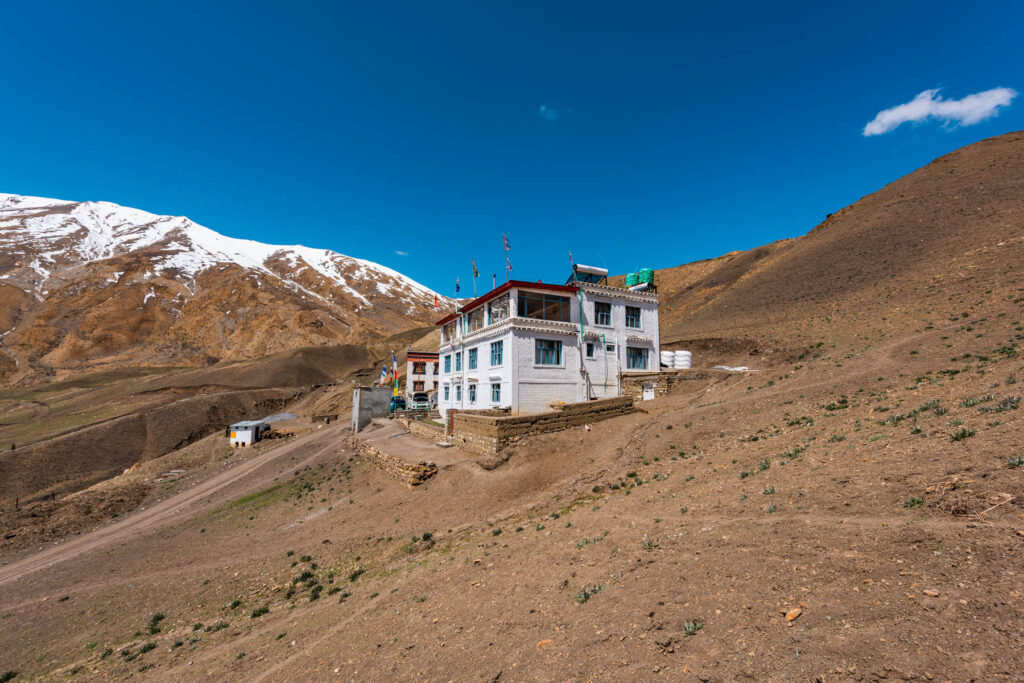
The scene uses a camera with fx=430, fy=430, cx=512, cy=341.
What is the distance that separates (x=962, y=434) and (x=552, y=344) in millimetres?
21371

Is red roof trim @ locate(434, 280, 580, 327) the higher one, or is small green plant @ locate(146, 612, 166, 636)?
red roof trim @ locate(434, 280, 580, 327)

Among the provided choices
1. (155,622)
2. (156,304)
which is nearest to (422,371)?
(155,622)

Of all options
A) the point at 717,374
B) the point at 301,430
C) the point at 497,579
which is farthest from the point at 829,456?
the point at 301,430

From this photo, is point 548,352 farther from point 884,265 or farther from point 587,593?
point 884,265

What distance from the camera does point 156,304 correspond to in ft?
387

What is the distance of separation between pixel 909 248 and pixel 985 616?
59.9 m

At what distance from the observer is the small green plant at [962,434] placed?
9477 mm

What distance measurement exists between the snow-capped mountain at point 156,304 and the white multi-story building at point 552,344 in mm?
93932

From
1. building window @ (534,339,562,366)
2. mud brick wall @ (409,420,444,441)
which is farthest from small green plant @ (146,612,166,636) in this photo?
building window @ (534,339,562,366)

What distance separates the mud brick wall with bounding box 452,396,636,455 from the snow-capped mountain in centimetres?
10101

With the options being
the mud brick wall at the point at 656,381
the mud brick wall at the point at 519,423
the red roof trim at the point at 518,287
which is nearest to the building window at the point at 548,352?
the red roof trim at the point at 518,287

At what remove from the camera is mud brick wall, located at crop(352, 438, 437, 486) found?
866 inches

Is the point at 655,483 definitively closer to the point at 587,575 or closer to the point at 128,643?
the point at 587,575

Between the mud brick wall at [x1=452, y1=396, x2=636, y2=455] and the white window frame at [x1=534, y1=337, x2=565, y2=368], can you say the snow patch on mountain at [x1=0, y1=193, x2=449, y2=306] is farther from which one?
the mud brick wall at [x1=452, y1=396, x2=636, y2=455]
